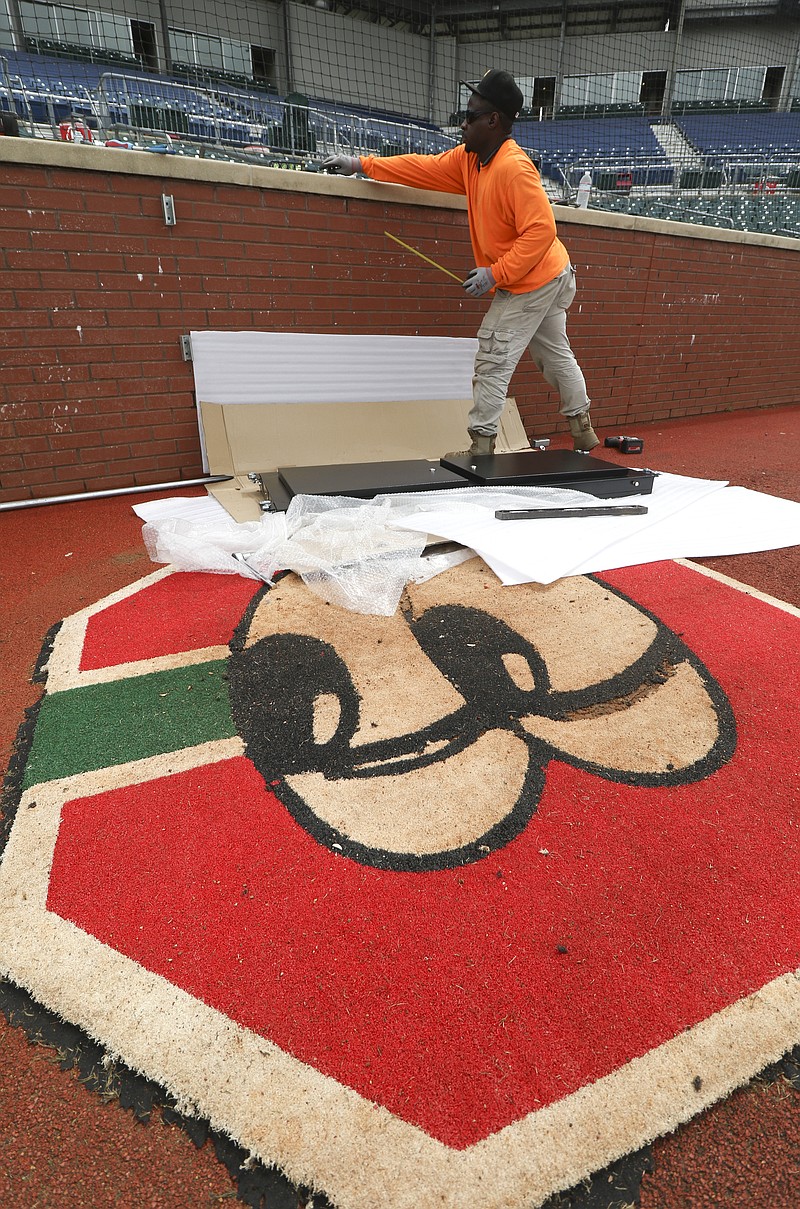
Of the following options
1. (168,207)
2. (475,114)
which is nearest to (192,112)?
(168,207)

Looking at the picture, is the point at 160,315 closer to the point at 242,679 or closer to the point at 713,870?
the point at 242,679

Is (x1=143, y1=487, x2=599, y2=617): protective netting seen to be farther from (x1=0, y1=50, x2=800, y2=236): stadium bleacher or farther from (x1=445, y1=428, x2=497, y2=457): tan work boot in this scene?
(x1=0, y1=50, x2=800, y2=236): stadium bleacher

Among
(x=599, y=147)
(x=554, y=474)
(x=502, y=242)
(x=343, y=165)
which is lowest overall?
(x=554, y=474)

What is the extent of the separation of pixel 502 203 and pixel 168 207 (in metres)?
1.76

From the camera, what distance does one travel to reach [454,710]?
72.9 inches

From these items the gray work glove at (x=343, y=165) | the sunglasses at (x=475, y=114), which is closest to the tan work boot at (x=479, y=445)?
the sunglasses at (x=475, y=114)

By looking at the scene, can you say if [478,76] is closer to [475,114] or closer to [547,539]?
[475,114]

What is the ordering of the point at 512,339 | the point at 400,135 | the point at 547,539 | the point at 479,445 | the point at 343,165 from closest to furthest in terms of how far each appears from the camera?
the point at 547,539, the point at 512,339, the point at 343,165, the point at 479,445, the point at 400,135

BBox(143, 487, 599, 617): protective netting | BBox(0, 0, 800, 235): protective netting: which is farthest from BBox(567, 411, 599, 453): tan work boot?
BBox(0, 0, 800, 235): protective netting

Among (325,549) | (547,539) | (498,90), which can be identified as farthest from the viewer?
(498,90)

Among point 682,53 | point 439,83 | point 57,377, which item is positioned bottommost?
point 57,377

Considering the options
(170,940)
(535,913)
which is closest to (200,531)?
(170,940)

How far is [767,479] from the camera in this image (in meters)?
4.25

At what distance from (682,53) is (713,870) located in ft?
83.5
